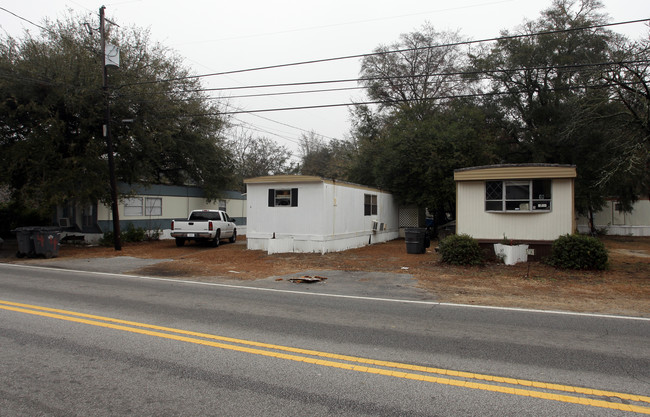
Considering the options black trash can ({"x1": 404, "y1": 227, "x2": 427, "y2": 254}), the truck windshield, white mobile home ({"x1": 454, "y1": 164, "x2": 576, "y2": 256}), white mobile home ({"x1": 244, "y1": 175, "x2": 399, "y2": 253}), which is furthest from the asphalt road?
the truck windshield

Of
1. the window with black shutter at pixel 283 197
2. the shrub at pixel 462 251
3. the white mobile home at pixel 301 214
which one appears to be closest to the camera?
the shrub at pixel 462 251

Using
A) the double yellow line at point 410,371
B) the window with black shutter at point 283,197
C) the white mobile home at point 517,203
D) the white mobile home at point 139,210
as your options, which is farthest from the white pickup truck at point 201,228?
the double yellow line at point 410,371

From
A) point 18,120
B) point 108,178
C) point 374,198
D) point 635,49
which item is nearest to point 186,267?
point 108,178

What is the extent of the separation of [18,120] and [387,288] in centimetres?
1890

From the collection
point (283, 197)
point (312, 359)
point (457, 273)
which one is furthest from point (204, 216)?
point (312, 359)

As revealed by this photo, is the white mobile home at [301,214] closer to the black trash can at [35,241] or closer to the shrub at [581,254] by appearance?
the black trash can at [35,241]

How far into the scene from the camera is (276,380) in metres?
4.38

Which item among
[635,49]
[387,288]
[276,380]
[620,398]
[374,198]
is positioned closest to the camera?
[620,398]

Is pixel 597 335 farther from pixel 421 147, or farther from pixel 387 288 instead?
pixel 421 147

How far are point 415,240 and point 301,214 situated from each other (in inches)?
182

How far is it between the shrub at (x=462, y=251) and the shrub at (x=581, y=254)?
227cm

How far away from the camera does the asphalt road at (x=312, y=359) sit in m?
3.86

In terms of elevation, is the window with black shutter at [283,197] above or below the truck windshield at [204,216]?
above

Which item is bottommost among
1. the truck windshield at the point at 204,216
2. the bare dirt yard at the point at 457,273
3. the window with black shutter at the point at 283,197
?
the bare dirt yard at the point at 457,273
